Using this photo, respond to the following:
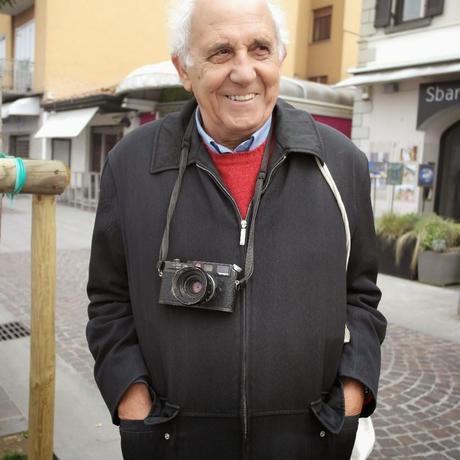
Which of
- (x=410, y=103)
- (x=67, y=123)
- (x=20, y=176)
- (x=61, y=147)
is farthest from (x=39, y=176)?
(x=61, y=147)

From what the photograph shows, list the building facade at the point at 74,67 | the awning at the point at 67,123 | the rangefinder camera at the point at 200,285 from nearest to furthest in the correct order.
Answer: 1. the rangefinder camera at the point at 200,285
2. the awning at the point at 67,123
3. the building facade at the point at 74,67

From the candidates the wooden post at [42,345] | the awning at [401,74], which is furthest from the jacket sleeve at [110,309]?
the awning at [401,74]

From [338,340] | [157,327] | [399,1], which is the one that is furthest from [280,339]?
[399,1]

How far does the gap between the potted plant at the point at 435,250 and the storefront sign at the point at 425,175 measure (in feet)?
5.61

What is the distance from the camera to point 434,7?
9.95m

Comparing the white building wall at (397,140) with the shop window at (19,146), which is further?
the shop window at (19,146)

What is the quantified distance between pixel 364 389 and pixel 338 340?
0.63 ft

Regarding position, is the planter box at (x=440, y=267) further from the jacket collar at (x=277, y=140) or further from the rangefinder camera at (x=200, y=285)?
the rangefinder camera at (x=200, y=285)

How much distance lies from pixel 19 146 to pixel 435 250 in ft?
65.9

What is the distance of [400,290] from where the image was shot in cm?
739

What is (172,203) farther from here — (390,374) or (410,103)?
(410,103)

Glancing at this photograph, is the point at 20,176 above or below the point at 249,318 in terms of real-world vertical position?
above

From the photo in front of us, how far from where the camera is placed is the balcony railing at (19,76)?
21344 millimetres

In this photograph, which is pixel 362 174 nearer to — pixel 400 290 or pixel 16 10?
pixel 400 290
